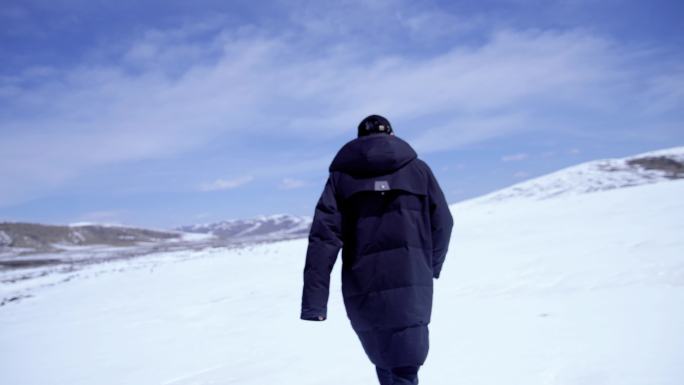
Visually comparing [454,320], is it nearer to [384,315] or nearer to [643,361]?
[643,361]

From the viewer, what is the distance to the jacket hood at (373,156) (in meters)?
2.97

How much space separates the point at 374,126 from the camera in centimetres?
323

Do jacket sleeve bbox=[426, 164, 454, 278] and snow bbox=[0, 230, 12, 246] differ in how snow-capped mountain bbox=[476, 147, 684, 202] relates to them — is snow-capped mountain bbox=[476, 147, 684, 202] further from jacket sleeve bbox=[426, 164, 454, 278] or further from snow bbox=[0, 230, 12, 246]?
snow bbox=[0, 230, 12, 246]

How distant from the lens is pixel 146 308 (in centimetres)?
957

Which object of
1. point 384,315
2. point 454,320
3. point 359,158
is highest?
point 359,158

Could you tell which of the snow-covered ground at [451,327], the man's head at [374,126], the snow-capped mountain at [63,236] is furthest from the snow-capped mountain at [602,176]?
the snow-capped mountain at [63,236]

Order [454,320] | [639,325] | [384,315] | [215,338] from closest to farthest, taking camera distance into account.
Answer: [384,315] < [639,325] < [454,320] < [215,338]

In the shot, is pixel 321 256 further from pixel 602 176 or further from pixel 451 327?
pixel 602 176

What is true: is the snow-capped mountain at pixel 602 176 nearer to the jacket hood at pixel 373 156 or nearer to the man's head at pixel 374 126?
the man's head at pixel 374 126

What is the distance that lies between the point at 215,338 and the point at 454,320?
11.3 feet

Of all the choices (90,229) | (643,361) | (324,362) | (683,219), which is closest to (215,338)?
(324,362)

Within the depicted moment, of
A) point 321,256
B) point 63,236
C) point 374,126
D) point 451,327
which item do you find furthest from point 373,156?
point 63,236

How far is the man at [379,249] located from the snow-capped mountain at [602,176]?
1855 inches

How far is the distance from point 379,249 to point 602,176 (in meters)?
56.7
